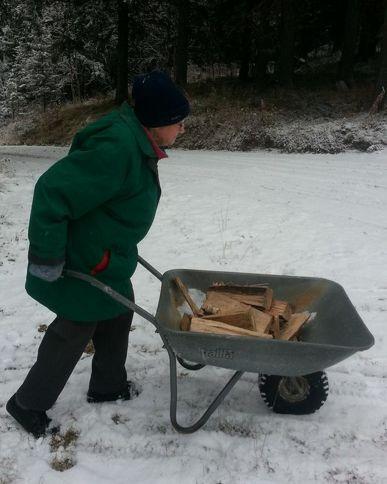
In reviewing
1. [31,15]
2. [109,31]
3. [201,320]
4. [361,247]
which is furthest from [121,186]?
[109,31]

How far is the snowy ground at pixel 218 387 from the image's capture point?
8.39ft

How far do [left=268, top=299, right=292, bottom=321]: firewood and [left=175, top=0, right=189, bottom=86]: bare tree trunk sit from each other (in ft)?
50.4

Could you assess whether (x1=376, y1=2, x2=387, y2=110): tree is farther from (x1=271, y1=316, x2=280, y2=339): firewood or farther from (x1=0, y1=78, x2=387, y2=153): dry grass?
(x1=271, y1=316, x2=280, y2=339): firewood

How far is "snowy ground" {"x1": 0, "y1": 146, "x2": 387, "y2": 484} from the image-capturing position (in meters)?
2.56

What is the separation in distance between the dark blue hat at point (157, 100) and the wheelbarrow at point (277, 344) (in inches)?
33.3

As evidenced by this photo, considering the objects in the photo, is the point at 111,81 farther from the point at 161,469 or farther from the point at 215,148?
the point at 161,469

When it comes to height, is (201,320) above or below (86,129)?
below

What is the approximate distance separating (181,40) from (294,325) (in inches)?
629

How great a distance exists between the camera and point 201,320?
2.82m

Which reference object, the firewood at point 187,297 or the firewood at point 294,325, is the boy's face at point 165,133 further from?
the firewood at point 294,325

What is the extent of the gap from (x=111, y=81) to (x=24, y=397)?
2579cm

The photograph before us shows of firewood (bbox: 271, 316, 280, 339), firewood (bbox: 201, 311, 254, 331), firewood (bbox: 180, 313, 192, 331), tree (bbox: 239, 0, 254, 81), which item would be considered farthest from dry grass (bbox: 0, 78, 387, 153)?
firewood (bbox: 180, 313, 192, 331)

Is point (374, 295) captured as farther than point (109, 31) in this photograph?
No

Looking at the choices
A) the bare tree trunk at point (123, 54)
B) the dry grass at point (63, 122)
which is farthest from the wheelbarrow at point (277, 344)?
the dry grass at point (63, 122)
